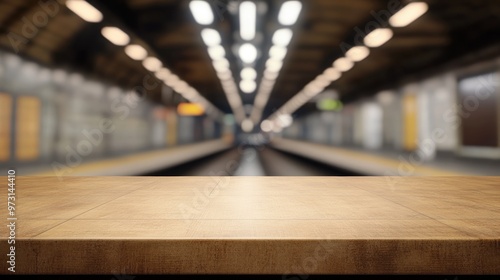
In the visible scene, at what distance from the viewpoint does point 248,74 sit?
16.5m

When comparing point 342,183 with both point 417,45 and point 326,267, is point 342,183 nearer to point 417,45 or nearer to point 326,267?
point 326,267

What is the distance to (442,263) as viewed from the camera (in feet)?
6.27

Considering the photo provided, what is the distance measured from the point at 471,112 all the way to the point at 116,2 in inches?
410

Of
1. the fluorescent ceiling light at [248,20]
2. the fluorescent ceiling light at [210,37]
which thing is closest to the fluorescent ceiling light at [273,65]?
the fluorescent ceiling light at [210,37]

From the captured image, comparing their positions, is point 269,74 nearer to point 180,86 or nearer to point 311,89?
point 180,86

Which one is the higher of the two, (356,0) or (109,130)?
(356,0)

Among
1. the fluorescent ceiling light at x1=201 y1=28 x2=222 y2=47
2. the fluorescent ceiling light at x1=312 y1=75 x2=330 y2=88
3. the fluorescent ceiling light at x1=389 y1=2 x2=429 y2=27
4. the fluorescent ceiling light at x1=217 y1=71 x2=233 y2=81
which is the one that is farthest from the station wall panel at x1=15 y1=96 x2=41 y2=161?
the fluorescent ceiling light at x1=312 y1=75 x2=330 y2=88

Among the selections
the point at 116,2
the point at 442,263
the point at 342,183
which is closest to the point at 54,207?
the point at 442,263

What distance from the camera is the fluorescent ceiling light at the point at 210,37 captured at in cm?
996

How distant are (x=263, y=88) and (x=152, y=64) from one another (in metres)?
9.38

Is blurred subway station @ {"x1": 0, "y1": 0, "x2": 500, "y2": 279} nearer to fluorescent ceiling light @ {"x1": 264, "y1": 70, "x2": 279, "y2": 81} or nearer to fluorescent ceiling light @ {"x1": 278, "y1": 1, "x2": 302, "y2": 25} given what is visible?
fluorescent ceiling light @ {"x1": 278, "y1": 1, "x2": 302, "y2": 25}

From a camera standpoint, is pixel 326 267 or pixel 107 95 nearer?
pixel 326 267

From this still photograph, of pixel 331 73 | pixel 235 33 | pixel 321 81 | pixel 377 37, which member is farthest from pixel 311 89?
pixel 235 33

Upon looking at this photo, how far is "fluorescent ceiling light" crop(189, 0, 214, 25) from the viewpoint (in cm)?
804
